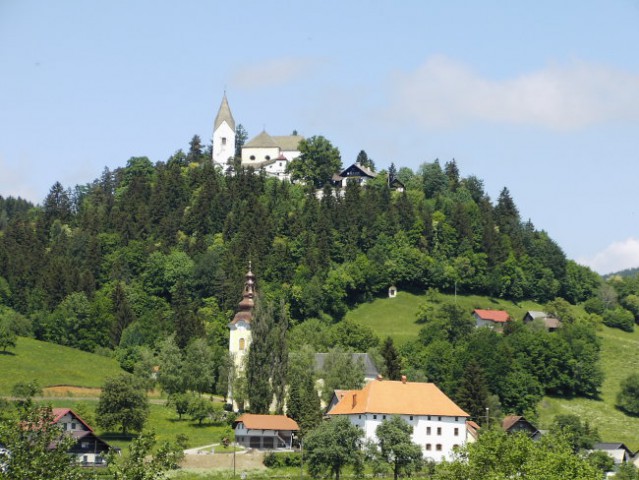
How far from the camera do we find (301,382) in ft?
322

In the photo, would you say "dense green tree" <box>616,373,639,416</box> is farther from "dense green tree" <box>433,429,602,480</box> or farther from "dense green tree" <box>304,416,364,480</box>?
"dense green tree" <box>433,429,602,480</box>

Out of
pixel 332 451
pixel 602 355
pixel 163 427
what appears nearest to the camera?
pixel 332 451

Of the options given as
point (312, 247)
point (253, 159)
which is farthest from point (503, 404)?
point (253, 159)

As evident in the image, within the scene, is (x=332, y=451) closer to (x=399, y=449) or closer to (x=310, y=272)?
(x=399, y=449)

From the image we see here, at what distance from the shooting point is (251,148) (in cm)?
18688

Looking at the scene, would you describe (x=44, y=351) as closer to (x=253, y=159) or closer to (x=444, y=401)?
(x=444, y=401)

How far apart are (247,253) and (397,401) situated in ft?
192

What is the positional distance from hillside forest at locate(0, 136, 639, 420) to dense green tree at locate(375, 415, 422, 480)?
28420 millimetres

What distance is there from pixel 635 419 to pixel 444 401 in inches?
1222

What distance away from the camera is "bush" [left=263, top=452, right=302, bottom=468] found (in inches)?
3258

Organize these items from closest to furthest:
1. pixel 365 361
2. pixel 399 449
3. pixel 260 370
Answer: pixel 399 449
pixel 260 370
pixel 365 361

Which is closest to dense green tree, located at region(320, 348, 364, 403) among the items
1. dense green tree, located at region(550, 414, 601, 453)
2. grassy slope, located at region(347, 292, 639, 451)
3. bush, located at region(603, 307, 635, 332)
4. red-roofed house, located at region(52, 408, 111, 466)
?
dense green tree, located at region(550, 414, 601, 453)

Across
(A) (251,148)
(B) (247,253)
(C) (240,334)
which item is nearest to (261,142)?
(A) (251,148)

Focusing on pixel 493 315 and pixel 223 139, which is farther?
pixel 223 139
